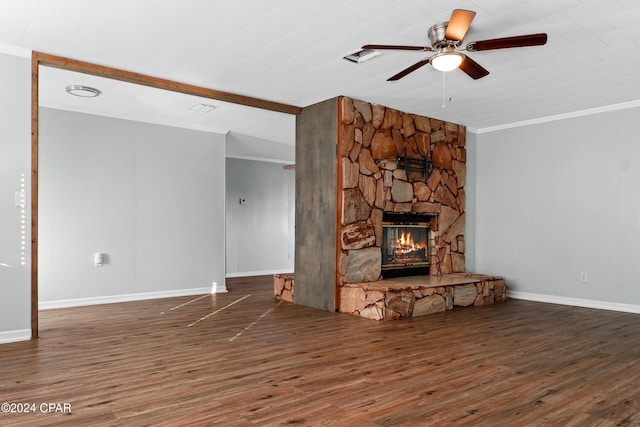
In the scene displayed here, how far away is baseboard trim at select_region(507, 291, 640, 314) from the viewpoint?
5680 mm

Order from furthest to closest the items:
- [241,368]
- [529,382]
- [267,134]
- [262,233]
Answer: [262,233], [267,134], [241,368], [529,382]

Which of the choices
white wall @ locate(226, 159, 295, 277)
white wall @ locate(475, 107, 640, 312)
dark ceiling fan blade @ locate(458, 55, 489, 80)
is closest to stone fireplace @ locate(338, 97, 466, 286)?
white wall @ locate(475, 107, 640, 312)

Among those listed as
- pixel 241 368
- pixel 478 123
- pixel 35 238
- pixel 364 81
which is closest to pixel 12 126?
pixel 35 238

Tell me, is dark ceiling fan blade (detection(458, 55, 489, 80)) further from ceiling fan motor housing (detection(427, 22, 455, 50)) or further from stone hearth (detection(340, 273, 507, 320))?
stone hearth (detection(340, 273, 507, 320))

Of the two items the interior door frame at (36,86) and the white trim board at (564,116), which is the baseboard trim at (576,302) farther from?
the interior door frame at (36,86)

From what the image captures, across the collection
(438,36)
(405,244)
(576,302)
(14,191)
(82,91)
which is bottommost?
(576,302)

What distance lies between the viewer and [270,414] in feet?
8.14

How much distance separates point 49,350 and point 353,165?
11.9 ft

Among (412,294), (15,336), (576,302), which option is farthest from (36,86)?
(576,302)

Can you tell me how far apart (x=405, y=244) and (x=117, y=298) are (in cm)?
400

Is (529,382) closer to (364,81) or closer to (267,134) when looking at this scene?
(364,81)

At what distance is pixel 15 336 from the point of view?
158 inches

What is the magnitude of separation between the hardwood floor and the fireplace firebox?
3.62 ft

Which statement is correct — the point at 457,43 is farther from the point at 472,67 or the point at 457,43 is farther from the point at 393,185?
the point at 393,185
